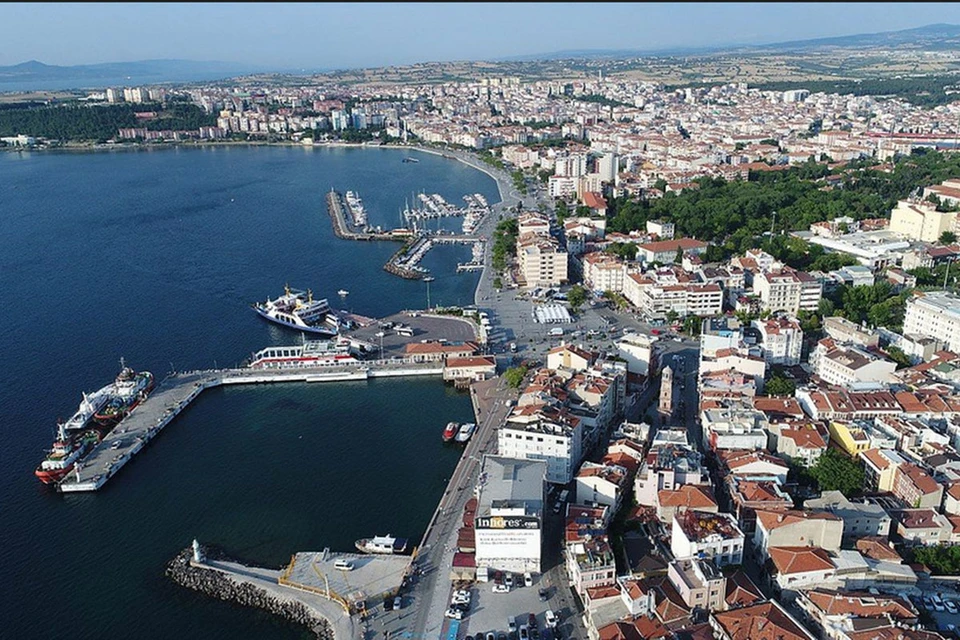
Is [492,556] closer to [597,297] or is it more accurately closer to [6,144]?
[597,297]

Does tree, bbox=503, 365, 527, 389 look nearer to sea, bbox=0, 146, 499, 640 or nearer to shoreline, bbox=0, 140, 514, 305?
sea, bbox=0, 146, 499, 640

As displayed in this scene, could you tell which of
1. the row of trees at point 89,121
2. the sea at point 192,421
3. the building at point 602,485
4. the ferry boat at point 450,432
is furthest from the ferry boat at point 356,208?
the row of trees at point 89,121

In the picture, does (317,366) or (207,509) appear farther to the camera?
(317,366)

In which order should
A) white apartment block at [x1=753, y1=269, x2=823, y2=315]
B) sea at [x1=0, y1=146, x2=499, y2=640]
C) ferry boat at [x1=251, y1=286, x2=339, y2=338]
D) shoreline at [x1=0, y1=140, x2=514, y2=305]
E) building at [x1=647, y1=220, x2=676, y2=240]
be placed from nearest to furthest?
sea at [x1=0, y1=146, x2=499, y2=640] → white apartment block at [x1=753, y1=269, x2=823, y2=315] → ferry boat at [x1=251, y1=286, x2=339, y2=338] → building at [x1=647, y1=220, x2=676, y2=240] → shoreline at [x1=0, y1=140, x2=514, y2=305]

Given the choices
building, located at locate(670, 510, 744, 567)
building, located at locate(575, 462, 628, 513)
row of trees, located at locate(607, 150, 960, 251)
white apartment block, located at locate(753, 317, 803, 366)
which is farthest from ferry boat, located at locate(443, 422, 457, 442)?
row of trees, located at locate(607, 150, 960, 251)

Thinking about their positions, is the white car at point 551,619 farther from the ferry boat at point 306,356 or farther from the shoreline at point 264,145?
the shoreline at point 264,145

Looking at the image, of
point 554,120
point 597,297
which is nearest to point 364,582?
point 597,297
